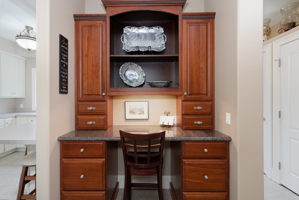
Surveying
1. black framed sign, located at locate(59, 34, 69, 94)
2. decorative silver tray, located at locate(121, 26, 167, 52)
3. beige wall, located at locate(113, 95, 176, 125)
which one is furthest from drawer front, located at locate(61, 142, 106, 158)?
decorative silver tray, located at locate(121, 26, 167, 52)

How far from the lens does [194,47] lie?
2.19 metres

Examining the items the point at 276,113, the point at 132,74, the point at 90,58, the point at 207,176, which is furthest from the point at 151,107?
the point at 276,113

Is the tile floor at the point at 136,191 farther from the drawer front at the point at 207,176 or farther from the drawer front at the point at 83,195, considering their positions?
the drawer front at the point at 207,176

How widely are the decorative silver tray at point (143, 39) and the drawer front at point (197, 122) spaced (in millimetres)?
981

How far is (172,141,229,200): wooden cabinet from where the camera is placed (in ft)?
6.10

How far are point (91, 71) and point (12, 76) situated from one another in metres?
3.56

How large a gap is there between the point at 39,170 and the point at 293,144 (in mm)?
3209

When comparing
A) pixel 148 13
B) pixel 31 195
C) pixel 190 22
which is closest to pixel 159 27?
pixel 148 13

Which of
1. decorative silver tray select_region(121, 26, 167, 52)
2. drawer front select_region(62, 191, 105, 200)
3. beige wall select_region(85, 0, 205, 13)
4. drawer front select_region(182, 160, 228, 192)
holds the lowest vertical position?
drawer front select_region(62, 191, 105, 200)

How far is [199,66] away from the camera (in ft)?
7.22

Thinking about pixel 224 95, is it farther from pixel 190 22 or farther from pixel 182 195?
pixel 182 195

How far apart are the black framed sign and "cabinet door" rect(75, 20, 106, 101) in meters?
0.21

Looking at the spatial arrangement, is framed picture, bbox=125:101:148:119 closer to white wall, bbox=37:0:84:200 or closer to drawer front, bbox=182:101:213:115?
drawer front, bbox=182:101:213:115

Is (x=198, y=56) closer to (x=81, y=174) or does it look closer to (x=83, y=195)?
(x=81, y=174)
